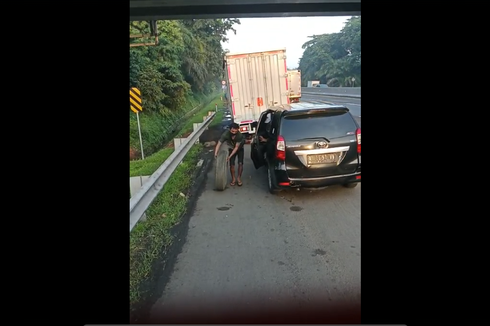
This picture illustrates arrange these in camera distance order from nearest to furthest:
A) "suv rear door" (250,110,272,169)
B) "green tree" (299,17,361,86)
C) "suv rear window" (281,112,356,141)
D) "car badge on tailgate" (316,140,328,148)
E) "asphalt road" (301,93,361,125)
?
1. "car badge on tailgate" (316,140,328,148)
2. "suv rear window" (281,112,356,141)
3. "suv rear door" (250,110,272,169)
4. "asphalt road" (301,93,361,125)
5. "green tree" (299,17,361,86)

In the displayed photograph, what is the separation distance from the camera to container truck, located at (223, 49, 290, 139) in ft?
43.4


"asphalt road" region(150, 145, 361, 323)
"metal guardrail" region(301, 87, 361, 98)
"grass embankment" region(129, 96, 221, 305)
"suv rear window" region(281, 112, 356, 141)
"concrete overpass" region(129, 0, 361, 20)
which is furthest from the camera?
"metal guardrail" region(301, 87, 361, 98)

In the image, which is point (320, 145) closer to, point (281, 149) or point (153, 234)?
point (281, 149)

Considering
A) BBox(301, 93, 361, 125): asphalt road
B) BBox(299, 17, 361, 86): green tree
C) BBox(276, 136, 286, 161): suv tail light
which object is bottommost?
BBox(276, 136, 286, 161): suv tail light

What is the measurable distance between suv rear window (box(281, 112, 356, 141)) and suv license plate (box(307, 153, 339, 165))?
1.07 feet

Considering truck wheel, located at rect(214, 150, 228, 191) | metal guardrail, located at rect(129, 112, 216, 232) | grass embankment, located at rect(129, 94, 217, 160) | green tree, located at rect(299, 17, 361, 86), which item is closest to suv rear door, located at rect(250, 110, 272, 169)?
truck wheel, located at rect(214, 150, 228, 191)

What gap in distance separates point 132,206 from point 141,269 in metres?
0.77

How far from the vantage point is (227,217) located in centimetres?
→ 581

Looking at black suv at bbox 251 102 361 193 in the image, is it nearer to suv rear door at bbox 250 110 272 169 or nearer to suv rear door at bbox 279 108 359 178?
suv rear door at bbox 279 108 359 178

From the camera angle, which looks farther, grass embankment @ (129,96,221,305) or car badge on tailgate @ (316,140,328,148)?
car badge on tailgate @ (316,140,328,148)

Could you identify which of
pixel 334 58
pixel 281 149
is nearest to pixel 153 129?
pixel 281 149

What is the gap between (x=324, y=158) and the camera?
6.09m
